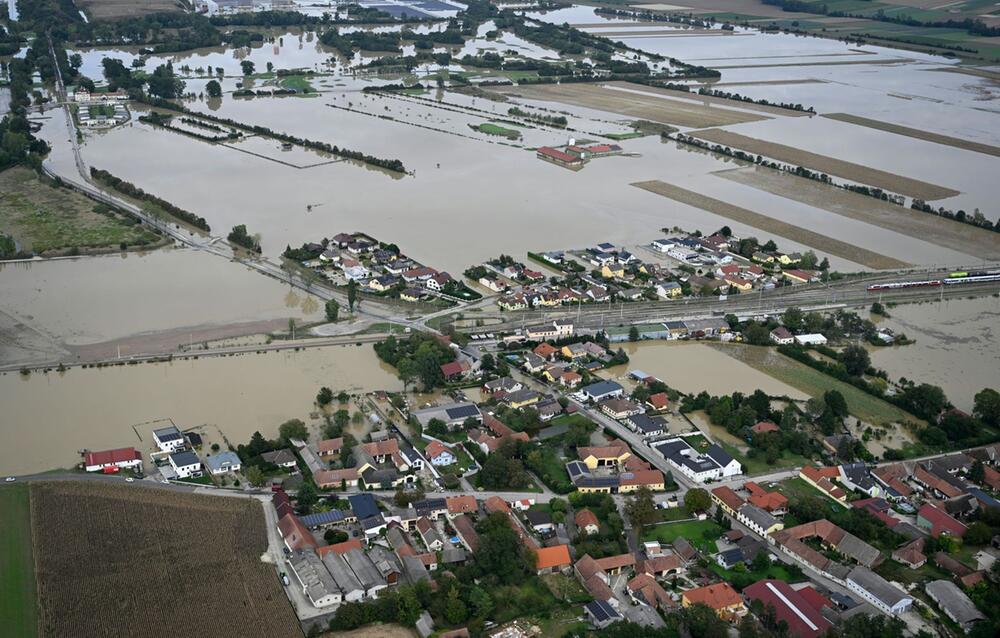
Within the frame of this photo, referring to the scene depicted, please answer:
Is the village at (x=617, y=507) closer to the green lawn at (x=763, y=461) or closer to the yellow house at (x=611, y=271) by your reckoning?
the green lawn at (x=763, y=461)

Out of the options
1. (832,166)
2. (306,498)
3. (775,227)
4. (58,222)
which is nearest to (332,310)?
(306,498)

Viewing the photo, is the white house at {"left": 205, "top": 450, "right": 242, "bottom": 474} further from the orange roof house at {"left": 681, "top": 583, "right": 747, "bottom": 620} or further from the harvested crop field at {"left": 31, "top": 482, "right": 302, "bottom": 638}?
the orange roof house at {"left": 681, "top": 583, "right": 747, "bottom": 620}

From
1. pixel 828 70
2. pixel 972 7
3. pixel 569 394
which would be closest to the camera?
pixel 569 394

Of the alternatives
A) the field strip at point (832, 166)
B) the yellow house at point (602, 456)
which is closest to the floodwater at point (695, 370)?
the yellow house at point (602, 456)

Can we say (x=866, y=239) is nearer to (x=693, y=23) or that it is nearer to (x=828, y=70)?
(x=828, y=70)

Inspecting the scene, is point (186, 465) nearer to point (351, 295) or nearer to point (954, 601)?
point (351, 295)

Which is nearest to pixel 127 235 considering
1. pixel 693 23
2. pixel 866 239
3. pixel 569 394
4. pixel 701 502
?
pixel 569 394
